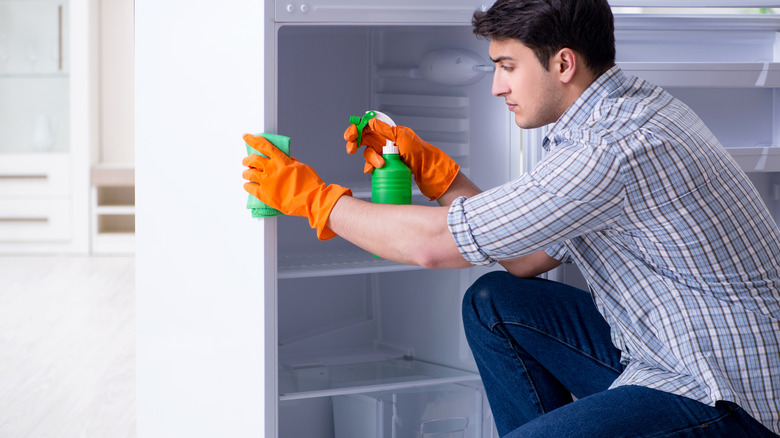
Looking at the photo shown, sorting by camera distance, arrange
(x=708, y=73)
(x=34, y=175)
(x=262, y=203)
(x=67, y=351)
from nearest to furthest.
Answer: (x=262, y=203) < (x=708, y=73) < (x=67, y=351) < (x=34, y=175)

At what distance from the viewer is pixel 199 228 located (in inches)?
61.2

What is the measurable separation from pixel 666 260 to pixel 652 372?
0.18 m

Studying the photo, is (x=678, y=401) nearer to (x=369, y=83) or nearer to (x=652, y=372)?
(x=652, y=372)

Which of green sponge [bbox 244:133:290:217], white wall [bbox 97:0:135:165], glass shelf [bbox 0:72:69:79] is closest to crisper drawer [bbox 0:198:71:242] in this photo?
white wall [bbox 97:0:135:165]

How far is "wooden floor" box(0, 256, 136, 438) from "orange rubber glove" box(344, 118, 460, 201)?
110 cm

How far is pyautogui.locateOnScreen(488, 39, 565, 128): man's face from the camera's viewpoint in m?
1.33

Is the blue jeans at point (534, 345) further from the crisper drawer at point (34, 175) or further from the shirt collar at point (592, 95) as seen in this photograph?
the crisper drawer at point (34, 175)

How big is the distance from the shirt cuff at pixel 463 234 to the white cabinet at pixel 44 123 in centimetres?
368

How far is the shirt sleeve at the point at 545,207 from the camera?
114 centimetres

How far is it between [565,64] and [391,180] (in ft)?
1.17

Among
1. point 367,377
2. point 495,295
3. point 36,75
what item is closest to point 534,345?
point 495,295

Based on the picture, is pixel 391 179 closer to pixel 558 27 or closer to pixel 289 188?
pixel 289 188

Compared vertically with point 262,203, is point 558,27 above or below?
above

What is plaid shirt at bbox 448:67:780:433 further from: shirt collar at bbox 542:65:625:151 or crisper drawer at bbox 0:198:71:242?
crisper drawer at bbox 0:198:71:242
